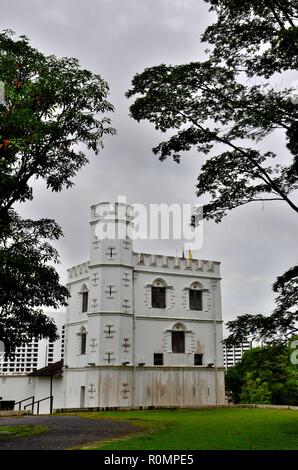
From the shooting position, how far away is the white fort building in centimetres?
3041

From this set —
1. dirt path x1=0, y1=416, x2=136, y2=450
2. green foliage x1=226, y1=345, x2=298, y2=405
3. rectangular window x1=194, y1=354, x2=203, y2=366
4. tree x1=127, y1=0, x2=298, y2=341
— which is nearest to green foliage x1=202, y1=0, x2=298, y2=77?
tree x1=127, y1=0, x2=298, y2=341

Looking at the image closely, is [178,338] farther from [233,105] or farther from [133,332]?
[233,105]

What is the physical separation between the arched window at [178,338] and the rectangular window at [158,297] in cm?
176

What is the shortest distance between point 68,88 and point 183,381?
23271 millimetres

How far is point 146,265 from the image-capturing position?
3334 centimetres

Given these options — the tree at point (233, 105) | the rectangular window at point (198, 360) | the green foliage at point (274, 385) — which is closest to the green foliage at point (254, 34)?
the tree at point (233, 105)

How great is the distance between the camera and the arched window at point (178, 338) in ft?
109

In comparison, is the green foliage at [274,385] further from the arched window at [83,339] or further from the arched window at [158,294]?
the arched window at [83,339]

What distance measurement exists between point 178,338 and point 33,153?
22.4 m

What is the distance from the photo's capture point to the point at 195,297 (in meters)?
Result: 34.8
